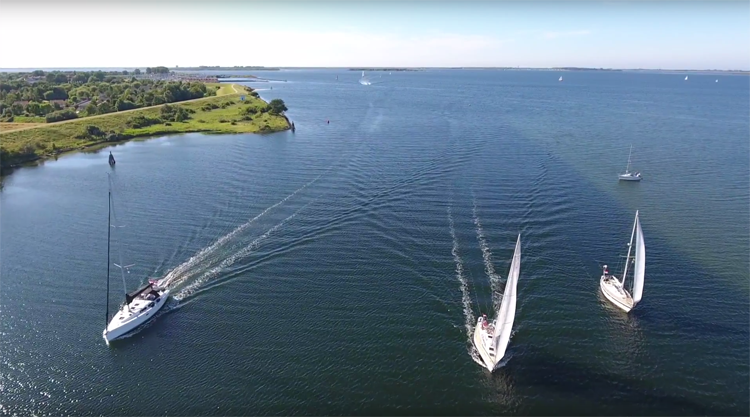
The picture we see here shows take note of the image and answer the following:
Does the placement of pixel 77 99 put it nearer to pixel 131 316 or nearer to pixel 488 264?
pixel 131 316

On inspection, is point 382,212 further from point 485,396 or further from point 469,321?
point 485,396

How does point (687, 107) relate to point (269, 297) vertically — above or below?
above

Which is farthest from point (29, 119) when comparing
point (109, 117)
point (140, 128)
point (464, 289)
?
point (464, 289)

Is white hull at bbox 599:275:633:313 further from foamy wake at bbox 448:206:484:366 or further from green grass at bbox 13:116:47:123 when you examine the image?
green grass at bbox 13:116:47:123

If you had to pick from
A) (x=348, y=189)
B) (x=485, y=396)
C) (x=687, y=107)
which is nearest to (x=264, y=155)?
(x=348, y=189)

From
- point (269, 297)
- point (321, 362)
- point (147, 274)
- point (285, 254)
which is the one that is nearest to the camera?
point (321, 362)

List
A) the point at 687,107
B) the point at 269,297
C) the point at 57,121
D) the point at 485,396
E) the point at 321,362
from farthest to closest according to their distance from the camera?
the point at 687,107 < the point at 57,121 < the point at 269,297 < the point at 321,362 < the point at 485,396

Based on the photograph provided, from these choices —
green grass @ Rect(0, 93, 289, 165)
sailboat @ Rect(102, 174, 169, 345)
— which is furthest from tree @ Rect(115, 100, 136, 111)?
sailboat @ Rect(102, 174, 169, 345)
